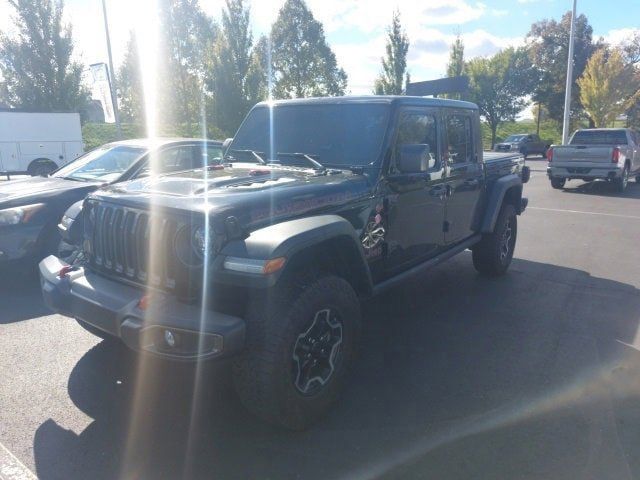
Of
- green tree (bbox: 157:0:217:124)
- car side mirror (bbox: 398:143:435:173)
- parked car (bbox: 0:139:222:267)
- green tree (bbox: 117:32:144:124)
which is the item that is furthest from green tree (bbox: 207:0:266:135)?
car side mirror (bbox: 398:143:435:173)

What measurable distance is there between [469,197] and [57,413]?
13.4 ft

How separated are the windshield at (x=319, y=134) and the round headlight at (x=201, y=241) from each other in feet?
5.02

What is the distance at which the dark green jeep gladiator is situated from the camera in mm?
2752

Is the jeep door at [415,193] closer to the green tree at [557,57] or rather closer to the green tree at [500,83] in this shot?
the green tree at [500,83]

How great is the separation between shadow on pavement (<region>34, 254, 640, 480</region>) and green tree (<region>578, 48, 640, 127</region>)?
30.7 m

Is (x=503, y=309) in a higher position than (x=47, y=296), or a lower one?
lower

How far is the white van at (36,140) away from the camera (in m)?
18.2

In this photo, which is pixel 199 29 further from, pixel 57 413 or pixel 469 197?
pixel 57 413

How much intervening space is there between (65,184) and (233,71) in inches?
513

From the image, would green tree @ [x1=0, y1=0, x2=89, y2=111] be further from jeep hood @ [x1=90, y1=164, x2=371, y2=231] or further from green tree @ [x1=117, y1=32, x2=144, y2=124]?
jeep hood @ [x1=90, y1=164, x2=371, y2=231]

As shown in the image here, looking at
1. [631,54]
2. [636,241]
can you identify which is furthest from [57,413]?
[631,54]

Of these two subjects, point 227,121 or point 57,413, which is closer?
point 57,413

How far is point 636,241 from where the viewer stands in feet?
27.1

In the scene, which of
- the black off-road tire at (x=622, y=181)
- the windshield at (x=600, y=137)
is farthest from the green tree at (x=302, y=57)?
the black off-road tire at (x=622, y=181)
